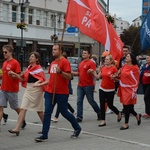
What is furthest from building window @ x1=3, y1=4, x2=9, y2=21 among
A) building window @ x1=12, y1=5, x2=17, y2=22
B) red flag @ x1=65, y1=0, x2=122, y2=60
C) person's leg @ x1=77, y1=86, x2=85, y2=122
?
red flag @ x1=65, y1=0, x2=122, y2=60

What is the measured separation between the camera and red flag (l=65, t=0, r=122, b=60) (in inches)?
337

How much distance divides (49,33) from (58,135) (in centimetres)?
4824

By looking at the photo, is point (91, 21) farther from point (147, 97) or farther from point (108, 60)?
point (147, 97)

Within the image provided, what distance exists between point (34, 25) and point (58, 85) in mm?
46174

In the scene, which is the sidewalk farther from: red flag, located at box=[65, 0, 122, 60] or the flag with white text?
the flag with white text

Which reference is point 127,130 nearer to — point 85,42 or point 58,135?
point 58,135

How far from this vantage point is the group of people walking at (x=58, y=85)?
7.55 m

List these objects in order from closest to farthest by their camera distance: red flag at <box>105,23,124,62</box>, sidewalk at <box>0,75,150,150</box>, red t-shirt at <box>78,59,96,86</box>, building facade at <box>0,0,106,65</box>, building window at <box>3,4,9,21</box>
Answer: sidewalk at <box>0,75,150,150</box> → red flag at <box>105,23,124,62</box> → red t-shirt at <box>78,59,96,86</box> → building facade at <box>0,0,106,65</box> → building window at <box>3,4,9,21</box>

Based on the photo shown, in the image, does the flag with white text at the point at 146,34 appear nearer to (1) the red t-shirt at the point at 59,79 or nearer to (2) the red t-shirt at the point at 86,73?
(2) the red t-shirt at the point at 86,73

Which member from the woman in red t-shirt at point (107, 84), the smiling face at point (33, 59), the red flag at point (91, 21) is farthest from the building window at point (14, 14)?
the smiling face at point (33, 59)

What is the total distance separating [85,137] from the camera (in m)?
7.96

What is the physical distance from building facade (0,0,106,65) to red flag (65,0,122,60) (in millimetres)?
35995

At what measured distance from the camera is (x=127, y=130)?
8.80 meters

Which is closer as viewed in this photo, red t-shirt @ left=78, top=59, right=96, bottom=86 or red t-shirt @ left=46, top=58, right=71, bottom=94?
red t-shirt @ left=46, top=58, right=71, bottom=94
